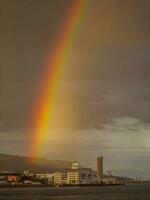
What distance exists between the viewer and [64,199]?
100 m

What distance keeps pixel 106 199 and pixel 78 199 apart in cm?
580

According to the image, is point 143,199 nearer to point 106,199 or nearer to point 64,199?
point 106,199

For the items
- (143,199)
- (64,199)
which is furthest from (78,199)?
(143,199)

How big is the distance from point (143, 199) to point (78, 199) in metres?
13.0

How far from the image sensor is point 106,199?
326ft

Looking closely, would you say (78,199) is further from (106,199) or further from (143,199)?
(143,199)

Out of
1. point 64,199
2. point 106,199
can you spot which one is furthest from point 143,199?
point 64,199

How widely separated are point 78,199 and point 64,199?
11.4 ft

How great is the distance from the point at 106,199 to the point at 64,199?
8651 mm

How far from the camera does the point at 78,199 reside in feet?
323

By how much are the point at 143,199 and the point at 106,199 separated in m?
7.81

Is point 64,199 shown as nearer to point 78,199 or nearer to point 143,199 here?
point 78,199
